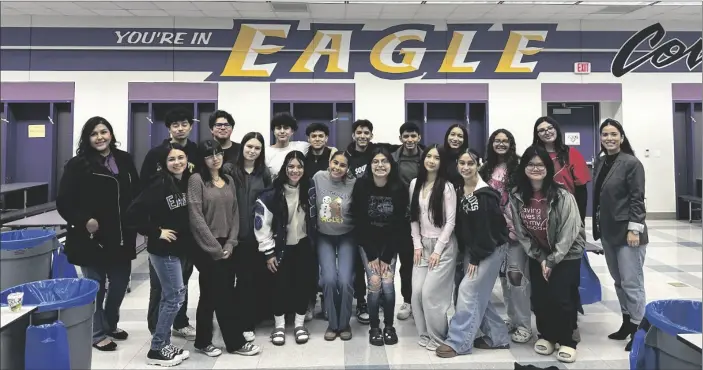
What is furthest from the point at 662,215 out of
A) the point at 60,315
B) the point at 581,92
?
the point at 60,315

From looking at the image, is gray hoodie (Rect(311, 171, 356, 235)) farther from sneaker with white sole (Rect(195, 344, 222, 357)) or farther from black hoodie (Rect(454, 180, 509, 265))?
sneaker with white sole (Rect(195, 344, 222, 357))

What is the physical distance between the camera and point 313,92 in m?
7.77

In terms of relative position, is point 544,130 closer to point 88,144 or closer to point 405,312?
point 405,312

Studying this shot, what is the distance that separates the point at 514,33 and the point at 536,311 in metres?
6.19

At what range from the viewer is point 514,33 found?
7816 mm

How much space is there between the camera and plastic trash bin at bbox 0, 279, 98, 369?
69.5 inches

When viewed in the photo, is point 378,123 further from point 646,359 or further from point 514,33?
point 646,359

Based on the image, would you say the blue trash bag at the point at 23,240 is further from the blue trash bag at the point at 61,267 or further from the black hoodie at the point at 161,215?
the black hoodie at the point at 161,215

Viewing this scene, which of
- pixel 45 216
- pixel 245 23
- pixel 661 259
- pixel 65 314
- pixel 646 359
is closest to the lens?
pixel 646 359

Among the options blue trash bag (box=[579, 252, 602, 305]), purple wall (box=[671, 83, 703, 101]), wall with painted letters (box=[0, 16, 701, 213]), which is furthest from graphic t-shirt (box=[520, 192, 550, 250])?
purple wall (box=[671, 83, 703, 101])

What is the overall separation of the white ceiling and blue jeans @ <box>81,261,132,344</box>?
16.6 feet

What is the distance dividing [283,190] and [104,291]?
133 cm

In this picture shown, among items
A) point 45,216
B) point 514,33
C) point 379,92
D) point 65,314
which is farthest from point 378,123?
point 65,314

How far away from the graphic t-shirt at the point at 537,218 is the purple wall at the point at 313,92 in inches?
212
